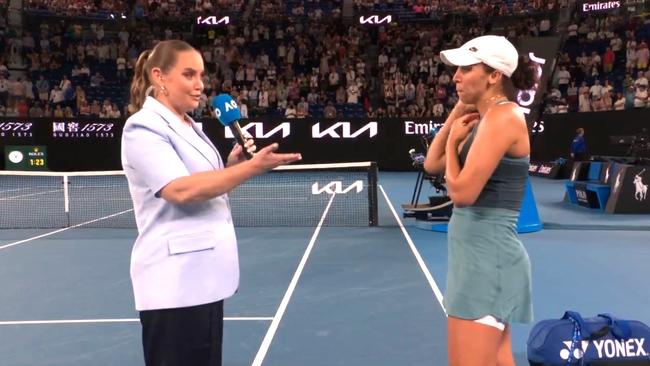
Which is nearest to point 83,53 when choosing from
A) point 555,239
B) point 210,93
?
point 210,93

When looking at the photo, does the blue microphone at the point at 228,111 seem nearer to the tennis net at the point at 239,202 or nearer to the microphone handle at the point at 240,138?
the microphone handle at the point at 240,138

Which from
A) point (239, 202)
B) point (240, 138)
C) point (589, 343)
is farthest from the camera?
point (239, 202)

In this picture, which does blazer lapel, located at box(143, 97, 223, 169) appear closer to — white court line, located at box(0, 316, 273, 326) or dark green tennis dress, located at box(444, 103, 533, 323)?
dark green tennis dress, located at box(444, 103, 533, 323)

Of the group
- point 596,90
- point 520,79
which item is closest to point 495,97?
point 520,79

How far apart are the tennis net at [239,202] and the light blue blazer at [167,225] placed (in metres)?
5.39

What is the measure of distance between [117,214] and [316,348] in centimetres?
803

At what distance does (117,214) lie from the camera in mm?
11383

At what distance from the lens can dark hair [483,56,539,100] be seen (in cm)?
235

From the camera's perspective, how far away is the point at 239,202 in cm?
1314

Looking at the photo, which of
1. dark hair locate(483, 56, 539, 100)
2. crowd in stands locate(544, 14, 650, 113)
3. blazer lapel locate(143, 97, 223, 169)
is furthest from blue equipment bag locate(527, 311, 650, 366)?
crowd in stands locate(544, 14, 650, 113)

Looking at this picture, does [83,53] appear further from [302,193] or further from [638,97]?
[638,97]

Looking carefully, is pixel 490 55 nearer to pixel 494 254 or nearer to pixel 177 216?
pixel 494 254

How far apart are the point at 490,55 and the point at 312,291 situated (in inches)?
155

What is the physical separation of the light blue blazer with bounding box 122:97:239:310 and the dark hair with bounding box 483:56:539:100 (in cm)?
118
